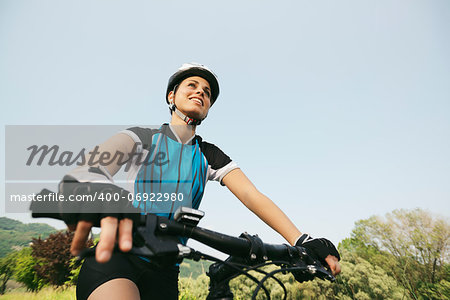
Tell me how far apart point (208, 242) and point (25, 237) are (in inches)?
754

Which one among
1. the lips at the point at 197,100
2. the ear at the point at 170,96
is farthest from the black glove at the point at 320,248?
the ear at the point at 170,96

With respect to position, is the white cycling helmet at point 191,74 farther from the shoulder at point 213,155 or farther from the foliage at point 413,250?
the foliage at point 413,250

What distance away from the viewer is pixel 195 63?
3.02 meters

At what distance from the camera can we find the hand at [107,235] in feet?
2.85

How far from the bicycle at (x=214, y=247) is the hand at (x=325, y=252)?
0.21ft

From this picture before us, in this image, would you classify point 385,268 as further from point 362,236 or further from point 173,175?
point 173,175

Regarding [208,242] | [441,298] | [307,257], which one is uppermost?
[208,242]

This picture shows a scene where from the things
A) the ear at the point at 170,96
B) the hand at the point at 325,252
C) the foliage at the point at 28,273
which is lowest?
the foliage at the point at 28,273

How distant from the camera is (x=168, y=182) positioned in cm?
233

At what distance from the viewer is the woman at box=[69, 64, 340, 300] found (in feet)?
3.68

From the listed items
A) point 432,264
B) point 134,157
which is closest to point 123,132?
point 134,157

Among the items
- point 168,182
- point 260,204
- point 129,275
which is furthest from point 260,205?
point 129,275

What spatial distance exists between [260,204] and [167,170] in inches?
36.6

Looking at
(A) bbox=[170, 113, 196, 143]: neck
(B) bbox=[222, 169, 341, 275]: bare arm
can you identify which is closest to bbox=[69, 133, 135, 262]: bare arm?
(B) bbox=[222, 169, 341, 275]: bare arm
